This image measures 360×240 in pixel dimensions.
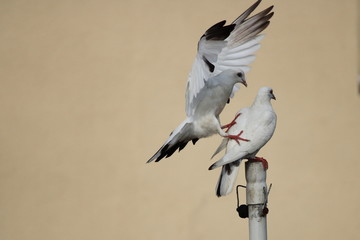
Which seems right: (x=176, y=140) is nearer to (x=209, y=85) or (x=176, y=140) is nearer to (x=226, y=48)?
(x=209, y=85)

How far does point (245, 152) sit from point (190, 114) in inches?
28.1

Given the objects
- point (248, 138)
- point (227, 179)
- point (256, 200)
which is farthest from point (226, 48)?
point (256, 200)

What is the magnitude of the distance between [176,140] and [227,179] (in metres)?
0.54

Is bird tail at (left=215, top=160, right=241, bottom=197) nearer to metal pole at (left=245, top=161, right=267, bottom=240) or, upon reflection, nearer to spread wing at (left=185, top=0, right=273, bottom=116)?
metal pole at (left=245, top=161, right=267, bottom=240)

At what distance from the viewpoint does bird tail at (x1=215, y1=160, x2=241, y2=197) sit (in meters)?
4.78

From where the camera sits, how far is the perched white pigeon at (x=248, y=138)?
4668 mm

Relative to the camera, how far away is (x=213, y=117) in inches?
206

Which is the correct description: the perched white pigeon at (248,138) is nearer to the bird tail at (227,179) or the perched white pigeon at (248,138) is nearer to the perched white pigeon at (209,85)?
the bird tail at (227,179)

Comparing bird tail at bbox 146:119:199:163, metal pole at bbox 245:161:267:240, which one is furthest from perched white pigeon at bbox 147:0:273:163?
metal pole at bbox 245:161:267:240

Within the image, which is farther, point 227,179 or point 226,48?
point 226,48

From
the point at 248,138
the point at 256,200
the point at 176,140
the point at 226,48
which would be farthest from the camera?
the point at 226,48

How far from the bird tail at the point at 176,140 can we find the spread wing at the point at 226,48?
0.41 ft

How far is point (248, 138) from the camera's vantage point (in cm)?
473

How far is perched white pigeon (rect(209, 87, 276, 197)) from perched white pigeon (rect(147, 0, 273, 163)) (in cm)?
19
